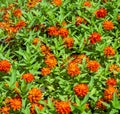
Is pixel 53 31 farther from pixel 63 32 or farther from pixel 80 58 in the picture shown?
pixel 80 58

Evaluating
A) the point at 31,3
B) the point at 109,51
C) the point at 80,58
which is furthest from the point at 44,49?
the point at 31,3

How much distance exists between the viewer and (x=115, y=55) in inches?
172

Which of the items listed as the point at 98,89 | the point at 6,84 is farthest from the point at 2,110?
the point at 98,89

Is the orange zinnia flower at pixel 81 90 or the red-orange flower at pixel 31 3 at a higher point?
the red-orange flower at pixel 31 3

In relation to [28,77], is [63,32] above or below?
above

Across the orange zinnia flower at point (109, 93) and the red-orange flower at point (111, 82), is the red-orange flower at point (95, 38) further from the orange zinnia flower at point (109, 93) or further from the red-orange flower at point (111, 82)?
the orange zinnia flower at point (109, 93)

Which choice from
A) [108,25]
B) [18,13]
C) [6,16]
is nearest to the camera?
[108,25]

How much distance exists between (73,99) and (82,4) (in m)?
1.83

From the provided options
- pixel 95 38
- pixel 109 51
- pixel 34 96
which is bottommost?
pixel 34 96

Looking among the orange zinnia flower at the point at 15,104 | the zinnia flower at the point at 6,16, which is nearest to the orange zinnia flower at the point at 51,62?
the orange zinnia flower at the point at 15,104

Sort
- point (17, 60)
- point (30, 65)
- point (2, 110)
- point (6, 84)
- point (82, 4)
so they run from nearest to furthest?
point (2, 110)
point (6, 84)
point (30, 65)
point (17, 60)
point (82, 4)

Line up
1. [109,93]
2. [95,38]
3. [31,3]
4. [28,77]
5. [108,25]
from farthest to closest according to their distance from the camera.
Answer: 1. [31,3]
2. [108,25]
3. [95,38]
4. [28,77]
5. [109,93]

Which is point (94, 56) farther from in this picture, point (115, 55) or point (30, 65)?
point (30, 65)

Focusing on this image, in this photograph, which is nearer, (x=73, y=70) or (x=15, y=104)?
(x=15, y=104)
